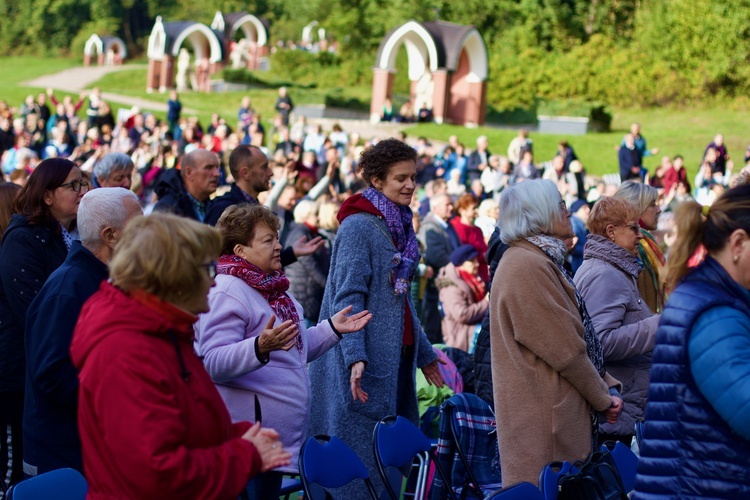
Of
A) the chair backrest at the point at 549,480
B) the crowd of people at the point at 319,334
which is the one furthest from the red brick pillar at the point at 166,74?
the chair backrest at the point at 549,480

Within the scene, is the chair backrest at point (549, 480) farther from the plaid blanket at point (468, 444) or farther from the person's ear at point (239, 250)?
the person's ear at point (239, 250)

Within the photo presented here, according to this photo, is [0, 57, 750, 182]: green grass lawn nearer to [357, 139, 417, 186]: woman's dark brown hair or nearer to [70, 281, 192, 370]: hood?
[357, 139, 417, 186]: woman's dark brown hair

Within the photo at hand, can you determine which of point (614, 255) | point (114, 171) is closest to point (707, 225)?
point (614, 255)

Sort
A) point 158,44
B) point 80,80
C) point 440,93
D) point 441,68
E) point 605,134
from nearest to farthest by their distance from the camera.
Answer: point 605,134 → point 441,68 → point 440,93 → point 158,44 → point 80,80

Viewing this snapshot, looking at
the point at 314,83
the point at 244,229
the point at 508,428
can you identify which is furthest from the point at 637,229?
the point at 314,83

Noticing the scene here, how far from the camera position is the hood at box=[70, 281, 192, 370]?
262 cm

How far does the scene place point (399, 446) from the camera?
186 inches

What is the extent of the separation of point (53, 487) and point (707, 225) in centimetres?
228

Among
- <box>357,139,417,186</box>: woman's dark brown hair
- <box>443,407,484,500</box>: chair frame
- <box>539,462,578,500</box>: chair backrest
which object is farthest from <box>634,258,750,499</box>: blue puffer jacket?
<box>357,139,417,186</box>: woman's dark brown hair

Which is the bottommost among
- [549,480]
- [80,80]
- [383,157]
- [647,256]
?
[80,80]

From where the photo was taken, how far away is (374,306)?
5074 mm

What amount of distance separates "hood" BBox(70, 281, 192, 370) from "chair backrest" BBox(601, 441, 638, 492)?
101 inches

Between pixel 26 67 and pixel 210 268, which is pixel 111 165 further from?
pixel 26 67

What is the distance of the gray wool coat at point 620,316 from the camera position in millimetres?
4754
